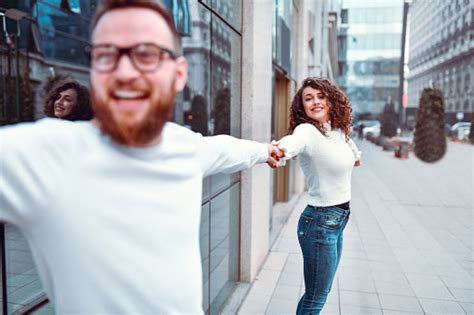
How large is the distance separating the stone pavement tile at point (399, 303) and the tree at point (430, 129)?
17.0m

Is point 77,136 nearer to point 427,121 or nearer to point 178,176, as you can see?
point 178,176

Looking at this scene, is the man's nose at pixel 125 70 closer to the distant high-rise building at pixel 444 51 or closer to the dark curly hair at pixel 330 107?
the dark curly hair at pixel 330 107

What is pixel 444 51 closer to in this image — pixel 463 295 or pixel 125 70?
pixel 463 295

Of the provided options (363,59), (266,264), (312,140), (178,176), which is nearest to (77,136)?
(178,176)

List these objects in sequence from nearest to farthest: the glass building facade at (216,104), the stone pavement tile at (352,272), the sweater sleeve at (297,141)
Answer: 1. the sweater sleeve at (297,141)
2. the glass building facade at (216,104)
3. the stone pavement tile at (352,272)

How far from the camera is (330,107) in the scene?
297 cm

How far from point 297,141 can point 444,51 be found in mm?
30266

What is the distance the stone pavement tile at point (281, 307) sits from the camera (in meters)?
4.36

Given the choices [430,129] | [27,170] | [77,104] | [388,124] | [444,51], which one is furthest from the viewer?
[388,124]

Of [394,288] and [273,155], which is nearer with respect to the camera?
[273,155]

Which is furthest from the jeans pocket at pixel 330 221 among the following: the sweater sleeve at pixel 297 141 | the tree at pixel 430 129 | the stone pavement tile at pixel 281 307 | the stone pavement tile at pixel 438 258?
the tree at pixel 430 129

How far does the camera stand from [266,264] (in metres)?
5.74

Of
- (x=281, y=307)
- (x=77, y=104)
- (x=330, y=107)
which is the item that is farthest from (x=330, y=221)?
(x=281, y=307)

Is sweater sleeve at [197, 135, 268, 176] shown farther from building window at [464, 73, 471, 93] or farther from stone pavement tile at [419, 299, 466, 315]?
building window at [464, 73, 471, 93]
